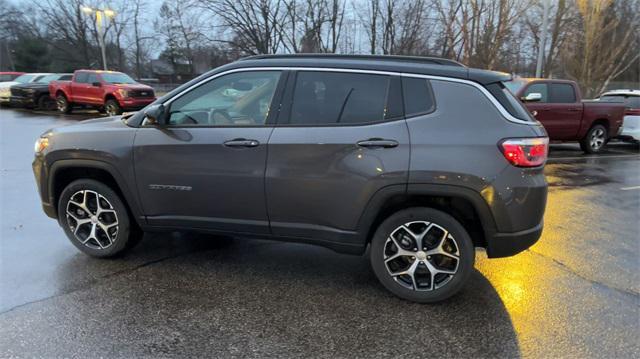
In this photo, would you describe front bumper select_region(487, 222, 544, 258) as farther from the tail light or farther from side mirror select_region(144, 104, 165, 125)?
side mirror select_region(144, 104, 165, 125)

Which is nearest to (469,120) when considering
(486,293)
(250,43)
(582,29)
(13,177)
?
(486,293)

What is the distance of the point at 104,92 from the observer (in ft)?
56.2

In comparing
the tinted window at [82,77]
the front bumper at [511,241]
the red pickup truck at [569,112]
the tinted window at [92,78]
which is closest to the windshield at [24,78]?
the tinted window at [82,77]

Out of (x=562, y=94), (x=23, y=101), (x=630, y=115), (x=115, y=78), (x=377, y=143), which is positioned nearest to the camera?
(x=377, y=143)

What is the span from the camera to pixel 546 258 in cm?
431

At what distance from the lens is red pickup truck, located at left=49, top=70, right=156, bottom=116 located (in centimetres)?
1680

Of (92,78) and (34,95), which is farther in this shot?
(34,95)

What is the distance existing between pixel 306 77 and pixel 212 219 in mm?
1427

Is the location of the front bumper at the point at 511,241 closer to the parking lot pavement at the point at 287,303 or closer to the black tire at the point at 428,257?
the black tire at the point at 428,257

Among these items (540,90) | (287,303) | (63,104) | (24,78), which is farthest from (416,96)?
(24,78)

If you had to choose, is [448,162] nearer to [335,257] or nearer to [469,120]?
[469,120]

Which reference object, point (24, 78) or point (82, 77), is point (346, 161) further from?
point (24, 78)

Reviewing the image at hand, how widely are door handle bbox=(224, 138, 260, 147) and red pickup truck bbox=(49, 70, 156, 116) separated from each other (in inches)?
590

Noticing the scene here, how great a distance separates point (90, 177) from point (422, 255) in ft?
10.1
